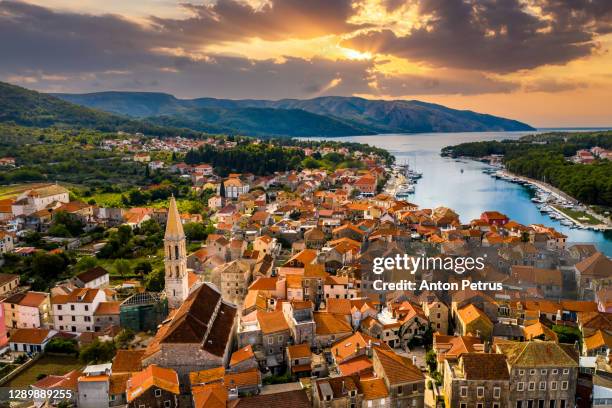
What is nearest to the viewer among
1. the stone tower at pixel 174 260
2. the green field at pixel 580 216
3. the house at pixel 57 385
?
the house at pixel 57 385

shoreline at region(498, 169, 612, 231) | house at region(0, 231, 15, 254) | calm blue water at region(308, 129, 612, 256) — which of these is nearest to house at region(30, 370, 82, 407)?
house at region(0, 231, 15, 254)

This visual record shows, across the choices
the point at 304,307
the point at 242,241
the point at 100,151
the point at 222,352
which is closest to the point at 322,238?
the point at 242,241

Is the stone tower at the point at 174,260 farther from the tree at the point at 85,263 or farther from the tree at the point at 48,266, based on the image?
the tree at the point at 48,266

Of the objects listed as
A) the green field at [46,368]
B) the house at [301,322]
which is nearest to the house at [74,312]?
the green field at [46,368]

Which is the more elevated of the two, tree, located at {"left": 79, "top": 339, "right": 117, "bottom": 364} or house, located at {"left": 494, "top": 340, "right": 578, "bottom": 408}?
house, located at {"left": 494, "top": 340, "right": 578, "bottom": 408}

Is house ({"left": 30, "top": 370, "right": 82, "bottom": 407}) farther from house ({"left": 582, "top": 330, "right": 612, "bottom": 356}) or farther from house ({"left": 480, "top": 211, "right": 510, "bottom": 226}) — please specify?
house ({"left": 480, "top": 211, "right": 510, "bottom": 226})

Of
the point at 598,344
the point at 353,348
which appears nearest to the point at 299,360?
the point at 353,348

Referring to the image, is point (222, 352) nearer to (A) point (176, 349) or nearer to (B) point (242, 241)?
(A) point (176, 349)

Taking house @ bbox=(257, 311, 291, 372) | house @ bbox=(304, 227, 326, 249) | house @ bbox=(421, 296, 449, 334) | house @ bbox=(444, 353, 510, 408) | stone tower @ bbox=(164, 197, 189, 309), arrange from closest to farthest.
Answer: house @ bbox=(444, 353, 510, 408) < house @ bbox=(257, 311, 291, 372) < stone tower @ bbox=(164, 197, 189, 309) < house @ bbox=(421, 296, 449, 334) < house @ bbox=(304, 227, 326, 249)
